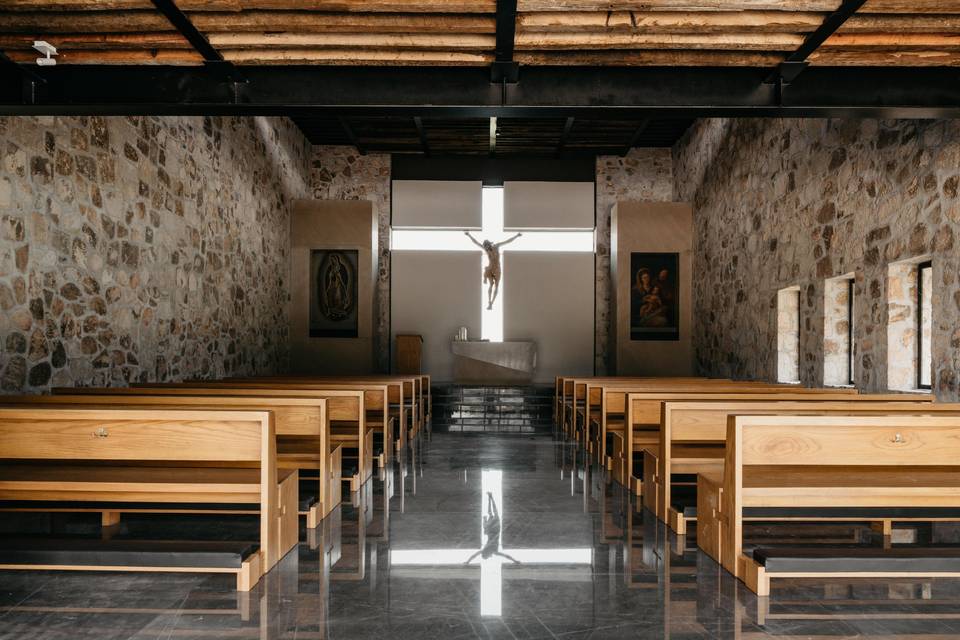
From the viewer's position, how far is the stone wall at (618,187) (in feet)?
42.0

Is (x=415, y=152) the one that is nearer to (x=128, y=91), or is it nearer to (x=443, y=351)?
(x=443, y=351)

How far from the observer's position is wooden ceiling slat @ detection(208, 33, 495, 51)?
3.90 metres

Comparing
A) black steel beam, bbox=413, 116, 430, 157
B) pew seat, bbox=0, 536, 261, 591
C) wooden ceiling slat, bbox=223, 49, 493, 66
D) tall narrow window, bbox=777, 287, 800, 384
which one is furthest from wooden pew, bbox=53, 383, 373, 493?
black steel beam, bbox=413, 116, 430, 157

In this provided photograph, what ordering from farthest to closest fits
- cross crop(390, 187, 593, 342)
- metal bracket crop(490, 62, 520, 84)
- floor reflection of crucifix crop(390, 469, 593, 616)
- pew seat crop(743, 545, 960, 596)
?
1. cross crop(390, 187, 593, 342)
2. metal bracket crop(490, 62, 520, 84)
3. floor reflection of crucifix crop(390, 469, 593, 616)
4. pew seat crop(743, 545, 960, 596)

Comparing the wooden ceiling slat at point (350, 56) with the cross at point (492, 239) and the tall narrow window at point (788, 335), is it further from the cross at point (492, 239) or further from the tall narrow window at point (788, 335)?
the cross at point (492, 239)

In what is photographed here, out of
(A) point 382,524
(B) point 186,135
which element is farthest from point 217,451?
(B) point 186,135

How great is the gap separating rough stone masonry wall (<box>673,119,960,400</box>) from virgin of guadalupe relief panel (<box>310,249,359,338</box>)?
5474mm

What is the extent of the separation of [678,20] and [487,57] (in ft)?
3.49

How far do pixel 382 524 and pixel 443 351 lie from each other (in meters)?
8.98

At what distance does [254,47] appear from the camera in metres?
4.03

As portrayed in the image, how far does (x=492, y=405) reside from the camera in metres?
9.83

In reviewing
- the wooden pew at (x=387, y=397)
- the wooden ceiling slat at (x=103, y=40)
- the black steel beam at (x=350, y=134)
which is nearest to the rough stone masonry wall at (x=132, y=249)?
the wooden ceiling slat at (x=103, y=40)

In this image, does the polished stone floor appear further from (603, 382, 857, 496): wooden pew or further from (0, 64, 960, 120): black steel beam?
(0, 64, 960, 120): black steel beam

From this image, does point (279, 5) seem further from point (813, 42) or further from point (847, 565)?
point (847, 565)
